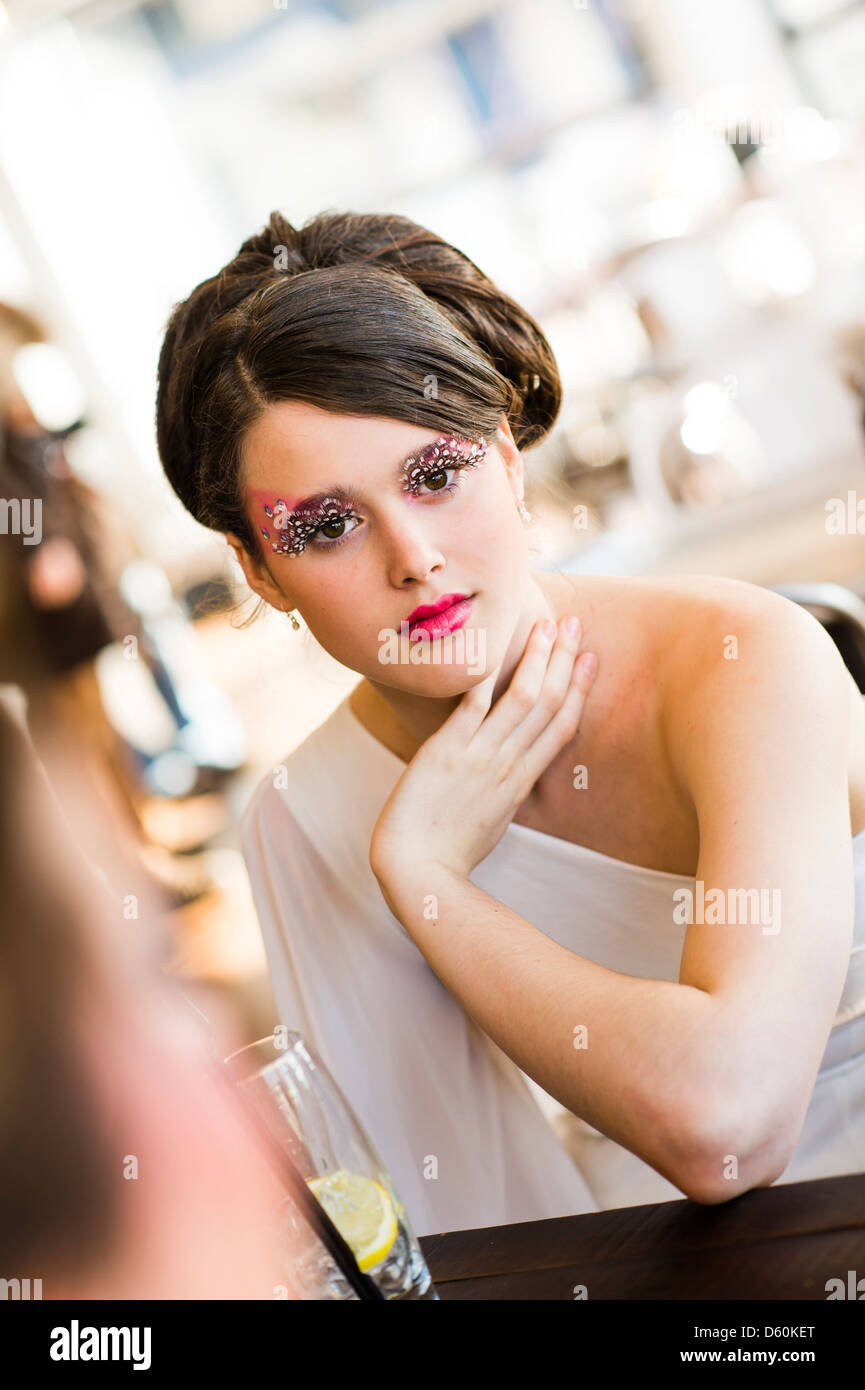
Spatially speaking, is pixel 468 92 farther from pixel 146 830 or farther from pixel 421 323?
pixel 421 323

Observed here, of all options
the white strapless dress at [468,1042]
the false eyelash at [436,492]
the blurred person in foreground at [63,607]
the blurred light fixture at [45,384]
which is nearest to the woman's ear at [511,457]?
the false eyelash at [436,492]

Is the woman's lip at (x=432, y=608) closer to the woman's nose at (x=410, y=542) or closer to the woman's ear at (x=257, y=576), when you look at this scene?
the woman's nose at (x=410, y=542)

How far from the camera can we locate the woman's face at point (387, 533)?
106cm

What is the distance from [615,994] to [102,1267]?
0.49 metres

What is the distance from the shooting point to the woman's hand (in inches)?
45.2

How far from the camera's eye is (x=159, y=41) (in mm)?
7574

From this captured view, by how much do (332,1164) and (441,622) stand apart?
520 mm

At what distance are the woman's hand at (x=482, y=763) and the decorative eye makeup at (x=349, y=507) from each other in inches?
8.7

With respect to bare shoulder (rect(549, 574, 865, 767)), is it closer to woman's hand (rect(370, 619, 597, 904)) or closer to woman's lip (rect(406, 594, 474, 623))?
woman's hand (rect(370, 619, 597, 904))

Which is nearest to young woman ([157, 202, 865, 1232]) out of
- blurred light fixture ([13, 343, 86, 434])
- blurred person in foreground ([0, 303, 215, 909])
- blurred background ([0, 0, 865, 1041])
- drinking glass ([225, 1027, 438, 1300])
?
drinking glass ([225, 1027, 438, 1300])

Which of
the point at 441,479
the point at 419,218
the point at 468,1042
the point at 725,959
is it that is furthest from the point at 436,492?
the point at 419,218

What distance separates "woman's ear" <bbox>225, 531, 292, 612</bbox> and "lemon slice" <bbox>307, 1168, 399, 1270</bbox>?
2.18 ft

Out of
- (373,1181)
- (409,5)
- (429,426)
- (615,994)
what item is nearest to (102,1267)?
(373,1181)

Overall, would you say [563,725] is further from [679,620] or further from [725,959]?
[725,959]
